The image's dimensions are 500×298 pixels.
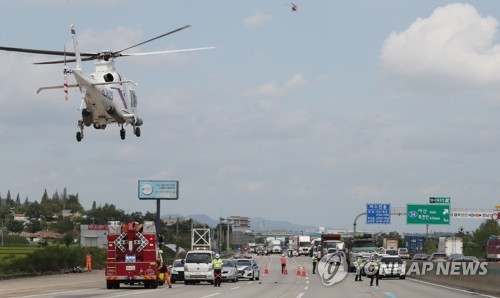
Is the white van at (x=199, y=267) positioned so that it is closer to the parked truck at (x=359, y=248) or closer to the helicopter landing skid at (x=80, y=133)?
the helicopter landing skid at (x=80, y=133)

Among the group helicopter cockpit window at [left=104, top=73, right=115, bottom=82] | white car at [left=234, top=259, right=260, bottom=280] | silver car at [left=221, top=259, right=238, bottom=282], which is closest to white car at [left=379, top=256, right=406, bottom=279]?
white car at [left=234, top=259, right=260, bottom=280]

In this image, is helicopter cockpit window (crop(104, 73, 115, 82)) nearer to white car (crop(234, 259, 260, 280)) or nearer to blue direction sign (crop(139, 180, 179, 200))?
white car (crop(234, 259, 260, 280))

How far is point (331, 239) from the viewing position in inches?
3317

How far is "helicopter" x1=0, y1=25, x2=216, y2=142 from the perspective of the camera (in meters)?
31.6

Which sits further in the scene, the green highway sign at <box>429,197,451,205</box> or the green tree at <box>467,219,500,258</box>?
the green tree at <box>467,219,500,258</box>

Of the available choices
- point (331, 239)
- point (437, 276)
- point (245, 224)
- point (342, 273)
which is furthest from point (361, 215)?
point (245, 224)

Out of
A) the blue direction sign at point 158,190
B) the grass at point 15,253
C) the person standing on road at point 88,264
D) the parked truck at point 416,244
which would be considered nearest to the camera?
the grass at point 15,253

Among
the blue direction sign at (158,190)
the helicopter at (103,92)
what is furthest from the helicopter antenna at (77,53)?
the blue direction sign at (158,190)

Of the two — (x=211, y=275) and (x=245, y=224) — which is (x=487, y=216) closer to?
(x=211, y=275)

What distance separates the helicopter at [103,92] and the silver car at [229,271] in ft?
55.8

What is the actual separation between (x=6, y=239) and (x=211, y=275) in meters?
146

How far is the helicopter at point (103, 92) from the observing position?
31.6 metres

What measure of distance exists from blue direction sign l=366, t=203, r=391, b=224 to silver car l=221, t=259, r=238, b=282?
4915 cm

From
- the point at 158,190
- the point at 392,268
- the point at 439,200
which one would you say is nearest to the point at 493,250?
the point at 439,200
